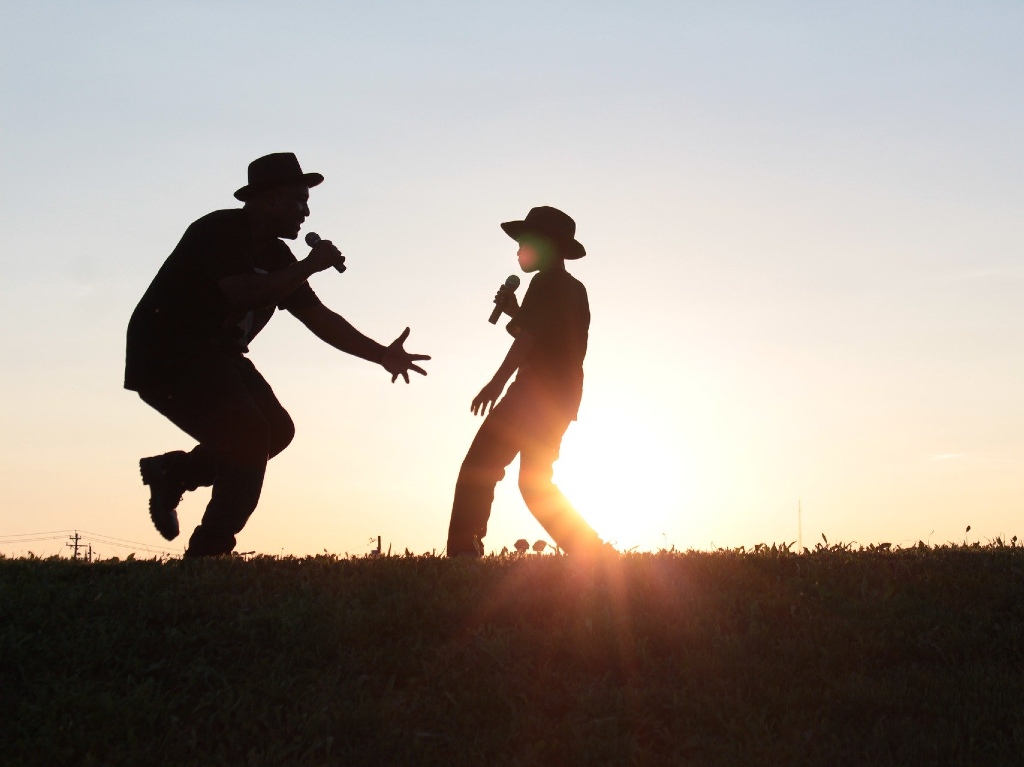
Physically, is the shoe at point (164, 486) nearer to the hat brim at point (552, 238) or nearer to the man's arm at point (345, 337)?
the man's arm at point (345, 337)

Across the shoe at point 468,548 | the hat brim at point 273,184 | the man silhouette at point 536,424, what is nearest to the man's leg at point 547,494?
the man silhouette at point 536,424

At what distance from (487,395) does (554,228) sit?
62.0 inches

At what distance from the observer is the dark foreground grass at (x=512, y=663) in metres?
5.43

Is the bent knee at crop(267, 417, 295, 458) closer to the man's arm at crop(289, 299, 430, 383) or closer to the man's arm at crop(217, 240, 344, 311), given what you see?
the man's arm at crop(289, 299, 430, 383)

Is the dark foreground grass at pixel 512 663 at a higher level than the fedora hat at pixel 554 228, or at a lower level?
lower

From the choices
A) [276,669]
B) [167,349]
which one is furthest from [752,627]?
[167,349]

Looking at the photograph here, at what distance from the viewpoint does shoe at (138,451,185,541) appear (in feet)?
27.8

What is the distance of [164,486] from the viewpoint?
8484 millimetres

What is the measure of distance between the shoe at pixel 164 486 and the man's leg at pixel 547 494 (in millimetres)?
2522

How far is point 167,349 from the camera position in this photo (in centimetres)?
771

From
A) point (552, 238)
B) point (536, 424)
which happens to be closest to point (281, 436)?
point (536, 424)

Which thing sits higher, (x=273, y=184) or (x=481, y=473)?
(x=273, y=184)

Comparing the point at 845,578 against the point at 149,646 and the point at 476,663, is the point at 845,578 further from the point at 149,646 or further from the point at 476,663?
the point at 149,646

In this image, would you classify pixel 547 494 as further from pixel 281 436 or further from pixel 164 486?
pixel 164 486
